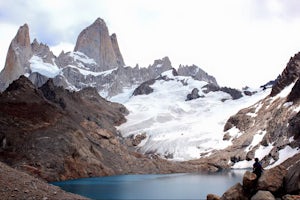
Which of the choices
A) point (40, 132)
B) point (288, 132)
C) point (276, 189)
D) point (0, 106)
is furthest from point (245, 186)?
point (288, 132)

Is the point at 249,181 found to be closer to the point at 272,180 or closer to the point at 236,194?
the point at 236,194

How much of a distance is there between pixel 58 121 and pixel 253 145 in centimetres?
7560

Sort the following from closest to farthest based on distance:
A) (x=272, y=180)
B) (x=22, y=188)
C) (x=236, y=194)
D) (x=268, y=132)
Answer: (x=272, y=180) → (x=22, y=188) → (x=236, y=194) → (x=268, y=132)

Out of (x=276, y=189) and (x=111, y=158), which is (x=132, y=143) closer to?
(x=111, y=158)

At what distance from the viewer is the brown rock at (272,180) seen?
98.3 feet

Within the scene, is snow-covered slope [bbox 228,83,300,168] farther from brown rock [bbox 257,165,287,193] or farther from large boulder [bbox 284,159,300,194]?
large boulder [bbox 284,159,300,194]

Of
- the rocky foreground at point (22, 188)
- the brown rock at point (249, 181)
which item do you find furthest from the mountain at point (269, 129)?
the rocky foreground at point (22, 188)

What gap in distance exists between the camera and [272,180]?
30.2 metres

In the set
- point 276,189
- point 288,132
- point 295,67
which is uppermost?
point 295,67

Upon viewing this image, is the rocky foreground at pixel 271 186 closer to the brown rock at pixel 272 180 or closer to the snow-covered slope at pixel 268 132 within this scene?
the brown rock at pixel 272 180

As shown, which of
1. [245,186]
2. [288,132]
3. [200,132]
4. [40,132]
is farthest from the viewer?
[200,132]

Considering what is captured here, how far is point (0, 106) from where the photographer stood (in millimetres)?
96938

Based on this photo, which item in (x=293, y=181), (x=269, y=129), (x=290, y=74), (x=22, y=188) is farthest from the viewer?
(x=290, y=74)

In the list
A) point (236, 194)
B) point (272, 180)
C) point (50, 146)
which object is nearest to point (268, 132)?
point (50, 146)
